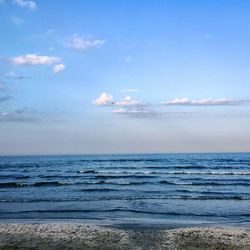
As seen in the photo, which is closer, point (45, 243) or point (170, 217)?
point (45, 243)

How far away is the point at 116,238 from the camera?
39.9 ft

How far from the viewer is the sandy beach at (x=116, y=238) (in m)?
11.3

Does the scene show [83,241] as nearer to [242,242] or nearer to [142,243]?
[142,243]

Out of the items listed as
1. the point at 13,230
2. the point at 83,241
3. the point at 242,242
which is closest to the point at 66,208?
the point at 13,230

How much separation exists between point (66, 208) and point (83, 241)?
28.1 ft

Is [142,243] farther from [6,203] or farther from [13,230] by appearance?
[6,203]

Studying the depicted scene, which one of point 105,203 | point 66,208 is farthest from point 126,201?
point 66,208

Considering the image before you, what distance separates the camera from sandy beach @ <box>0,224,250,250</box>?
37.2 ft

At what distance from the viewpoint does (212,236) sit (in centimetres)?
1228

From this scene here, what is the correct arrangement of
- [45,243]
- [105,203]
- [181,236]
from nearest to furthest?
[45,243], [181,236], [105,203]

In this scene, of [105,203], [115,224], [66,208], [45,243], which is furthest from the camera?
[105,203]

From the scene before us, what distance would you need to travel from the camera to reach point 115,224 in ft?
51.0

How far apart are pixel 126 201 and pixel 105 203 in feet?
4.96

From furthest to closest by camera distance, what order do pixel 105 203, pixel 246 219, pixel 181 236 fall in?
1. pixel 105 203
2. pixel 246 219
3. pixel 181 236
